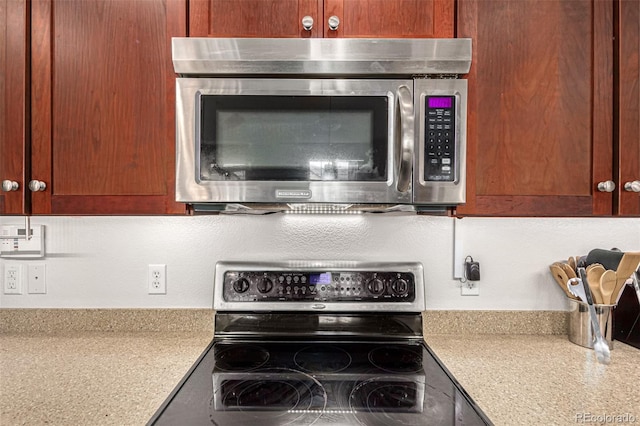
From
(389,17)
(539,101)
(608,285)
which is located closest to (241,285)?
(389,17)

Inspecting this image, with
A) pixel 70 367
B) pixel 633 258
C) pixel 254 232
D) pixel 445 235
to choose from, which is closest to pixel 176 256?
pixel 254 232

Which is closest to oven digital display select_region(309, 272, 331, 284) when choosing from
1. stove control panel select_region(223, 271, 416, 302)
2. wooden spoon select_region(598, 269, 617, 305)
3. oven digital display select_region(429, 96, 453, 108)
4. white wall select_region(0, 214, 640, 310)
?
stove control panel select_region(223, 271, 416, 302)

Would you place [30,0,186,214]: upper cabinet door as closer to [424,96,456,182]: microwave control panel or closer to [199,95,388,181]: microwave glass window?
[199,95,388,181]: microwave glass window

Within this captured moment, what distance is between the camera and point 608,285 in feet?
3.78

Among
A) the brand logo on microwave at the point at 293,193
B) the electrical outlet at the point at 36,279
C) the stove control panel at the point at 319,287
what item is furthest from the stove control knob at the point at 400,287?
the electrical outlet at the point at 36,279

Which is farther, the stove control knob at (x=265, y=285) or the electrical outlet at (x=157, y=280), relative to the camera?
the electrical outlet at (x=157, y=280)

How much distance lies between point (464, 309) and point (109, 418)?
114 centimetres

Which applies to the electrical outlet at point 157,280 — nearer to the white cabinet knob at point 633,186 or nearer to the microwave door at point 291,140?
the microwave door at point 291,140

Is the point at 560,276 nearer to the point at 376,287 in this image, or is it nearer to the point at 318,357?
the point at 376,287

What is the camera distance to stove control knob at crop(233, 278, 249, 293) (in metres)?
1.25

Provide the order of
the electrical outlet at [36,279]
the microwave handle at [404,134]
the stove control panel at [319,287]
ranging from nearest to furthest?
the microwave handle at [404,134] < the stove control panel at [319,287] < the electrical outlet at [36,279]

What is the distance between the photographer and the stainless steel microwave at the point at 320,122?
37.7 inches

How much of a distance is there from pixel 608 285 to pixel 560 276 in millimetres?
146

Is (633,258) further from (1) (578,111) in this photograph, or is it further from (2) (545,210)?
(1) (578,111)
